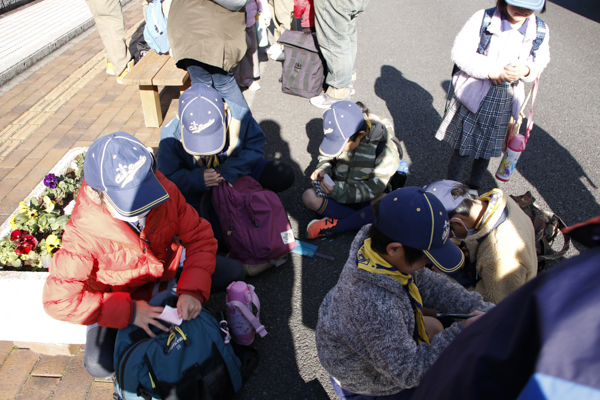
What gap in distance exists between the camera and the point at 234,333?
7.20 feet

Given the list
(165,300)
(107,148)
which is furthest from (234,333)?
(107,148)

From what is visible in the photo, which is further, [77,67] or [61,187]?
[77,67]

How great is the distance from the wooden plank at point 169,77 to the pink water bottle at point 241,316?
239 centimetres

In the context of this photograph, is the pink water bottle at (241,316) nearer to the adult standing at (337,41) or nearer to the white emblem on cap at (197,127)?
the white emblem on cap at (197,127)

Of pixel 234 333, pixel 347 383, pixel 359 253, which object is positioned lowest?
pixel 234 333

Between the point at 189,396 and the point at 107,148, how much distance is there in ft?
3.92

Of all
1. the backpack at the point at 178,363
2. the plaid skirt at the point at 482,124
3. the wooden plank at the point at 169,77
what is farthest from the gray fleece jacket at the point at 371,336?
the wooden plank at the point at 169,77

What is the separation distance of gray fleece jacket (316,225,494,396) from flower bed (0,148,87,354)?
4.89 ft

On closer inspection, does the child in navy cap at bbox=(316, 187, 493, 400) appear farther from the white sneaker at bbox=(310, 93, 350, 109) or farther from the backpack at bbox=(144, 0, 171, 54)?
the backpack at bbox=(144, 0, 171, 54)

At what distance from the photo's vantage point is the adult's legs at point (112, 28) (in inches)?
184

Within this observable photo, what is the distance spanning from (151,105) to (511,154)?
11.6 feet

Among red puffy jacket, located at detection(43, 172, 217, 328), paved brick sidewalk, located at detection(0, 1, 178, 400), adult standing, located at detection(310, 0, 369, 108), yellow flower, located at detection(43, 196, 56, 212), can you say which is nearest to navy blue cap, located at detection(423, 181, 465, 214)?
red puffy jacket, located at detection(43, 172, 217, 328)

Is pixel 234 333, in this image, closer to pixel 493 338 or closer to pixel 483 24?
pixel 493 338

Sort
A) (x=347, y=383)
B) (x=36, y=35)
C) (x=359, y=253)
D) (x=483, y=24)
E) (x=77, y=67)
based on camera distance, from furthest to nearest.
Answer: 1. (x=36, y=35)
2. (x=77, y=67)
3. (x=483, y=24)
4. (x=347, y=383)
5. (x=359, y=253)
